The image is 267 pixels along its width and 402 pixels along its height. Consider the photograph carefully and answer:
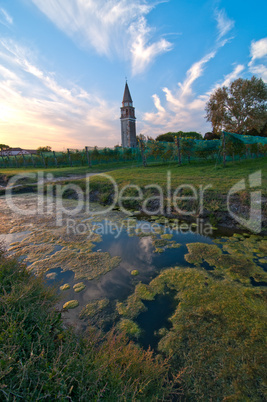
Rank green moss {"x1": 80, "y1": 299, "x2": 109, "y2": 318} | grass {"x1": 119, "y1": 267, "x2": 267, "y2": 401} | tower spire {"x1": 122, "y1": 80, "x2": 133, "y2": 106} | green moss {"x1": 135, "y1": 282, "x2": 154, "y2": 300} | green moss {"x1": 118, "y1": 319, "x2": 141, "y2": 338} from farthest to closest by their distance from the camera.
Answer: tower spire {"x1": 122, "y1": 80, "x2": 133, "y2": 106} < green moss {"x1": 135, "y1": 282, "x2": 154, "y2": 300} < green moss {"x1": 80, "y1": 299, "x2": 109, "y2": 318} < green moss {"x1": 118, "y1": 319, "x2": 141, "y2": 338} < grass {"x1": 119, "y1": 267, "x2": 267, "y2": 401}

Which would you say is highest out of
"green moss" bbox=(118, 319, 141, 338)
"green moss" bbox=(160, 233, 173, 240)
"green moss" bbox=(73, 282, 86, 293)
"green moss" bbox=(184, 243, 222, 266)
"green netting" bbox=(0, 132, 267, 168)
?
"green netting" bbox=(0, 132, 267, 168)

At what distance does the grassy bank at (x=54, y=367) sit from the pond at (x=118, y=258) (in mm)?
536

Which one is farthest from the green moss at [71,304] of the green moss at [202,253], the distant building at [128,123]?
the distant building at [128,123]

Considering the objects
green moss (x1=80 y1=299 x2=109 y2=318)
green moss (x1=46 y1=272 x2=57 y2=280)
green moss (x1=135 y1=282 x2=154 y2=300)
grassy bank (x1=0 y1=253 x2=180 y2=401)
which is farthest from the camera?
green moss (x1=46 y1=272 x2=57 y2=280)

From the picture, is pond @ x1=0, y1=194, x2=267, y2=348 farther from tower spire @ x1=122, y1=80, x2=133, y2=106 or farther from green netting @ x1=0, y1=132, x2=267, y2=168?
tower spire @ x1=122, y1=80, x2=133, y2=106

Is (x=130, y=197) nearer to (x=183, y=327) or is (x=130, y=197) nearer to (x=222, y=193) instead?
(x=222, y=193)

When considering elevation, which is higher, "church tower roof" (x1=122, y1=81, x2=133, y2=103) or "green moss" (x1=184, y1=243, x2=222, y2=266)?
"church tower roof" (x1=122, y1=81, x2=133, y2=103)

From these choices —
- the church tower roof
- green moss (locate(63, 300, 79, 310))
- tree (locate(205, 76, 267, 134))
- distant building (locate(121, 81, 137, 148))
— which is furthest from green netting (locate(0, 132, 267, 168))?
the church tower roof

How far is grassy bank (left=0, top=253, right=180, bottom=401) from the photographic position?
130cm

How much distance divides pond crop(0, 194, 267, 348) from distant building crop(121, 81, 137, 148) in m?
48.9

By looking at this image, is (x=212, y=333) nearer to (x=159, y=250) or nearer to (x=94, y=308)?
(x=94, y=308)

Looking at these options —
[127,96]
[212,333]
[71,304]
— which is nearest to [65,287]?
[71,304]

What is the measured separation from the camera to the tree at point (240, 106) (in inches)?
1043

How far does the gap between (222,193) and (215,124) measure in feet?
93.1
